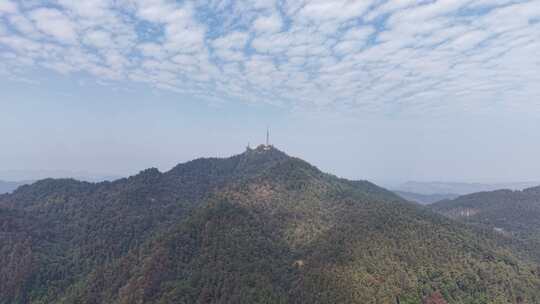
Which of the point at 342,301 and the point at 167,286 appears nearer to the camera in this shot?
the point at 342,301

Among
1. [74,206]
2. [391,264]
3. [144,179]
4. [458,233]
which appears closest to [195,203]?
[144,179]

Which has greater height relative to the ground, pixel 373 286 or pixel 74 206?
pixel 74 206

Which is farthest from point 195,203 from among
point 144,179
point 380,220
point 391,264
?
point 391,264

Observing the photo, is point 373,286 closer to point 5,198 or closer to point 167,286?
point 167,286

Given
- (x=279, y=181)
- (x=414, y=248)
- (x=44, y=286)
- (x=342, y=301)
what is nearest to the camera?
(x=342, y=301)

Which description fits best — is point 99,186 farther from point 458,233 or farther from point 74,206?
point 458,233

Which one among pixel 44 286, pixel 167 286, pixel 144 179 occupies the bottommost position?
pixel 44 286

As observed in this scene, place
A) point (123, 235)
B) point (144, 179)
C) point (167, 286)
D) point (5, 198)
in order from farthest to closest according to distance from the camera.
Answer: point (5, 198), point (144, 179), point (123, 235), point (167, 286)
